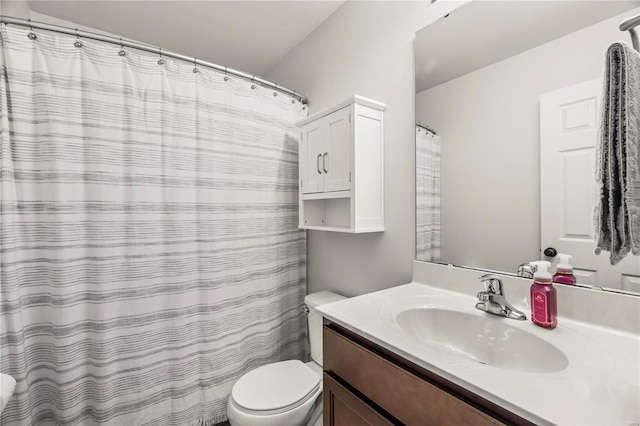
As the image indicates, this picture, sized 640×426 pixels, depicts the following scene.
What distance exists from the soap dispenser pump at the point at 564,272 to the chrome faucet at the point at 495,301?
171mm

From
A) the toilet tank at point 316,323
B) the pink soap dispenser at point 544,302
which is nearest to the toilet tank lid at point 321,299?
the toilet tank at point 316,323

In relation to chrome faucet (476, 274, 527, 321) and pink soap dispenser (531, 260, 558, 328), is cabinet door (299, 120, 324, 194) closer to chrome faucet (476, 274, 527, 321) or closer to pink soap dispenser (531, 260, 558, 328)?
chrome faucet (476, 274, 527, 321)

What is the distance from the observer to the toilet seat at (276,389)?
1245mm

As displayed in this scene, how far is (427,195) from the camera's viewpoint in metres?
1.33

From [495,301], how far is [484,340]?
0.13 m

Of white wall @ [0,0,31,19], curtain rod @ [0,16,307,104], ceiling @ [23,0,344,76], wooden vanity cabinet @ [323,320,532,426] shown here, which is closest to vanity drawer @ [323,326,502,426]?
wooden vanity cabinet @ [323,320,532,426]

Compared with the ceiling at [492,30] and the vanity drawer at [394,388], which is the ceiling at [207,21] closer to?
the ceiling at [492,30]

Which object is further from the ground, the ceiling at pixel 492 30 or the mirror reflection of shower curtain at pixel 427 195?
the ceiling at pixel 492 30

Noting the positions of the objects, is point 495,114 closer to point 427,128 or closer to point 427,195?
point 427,128

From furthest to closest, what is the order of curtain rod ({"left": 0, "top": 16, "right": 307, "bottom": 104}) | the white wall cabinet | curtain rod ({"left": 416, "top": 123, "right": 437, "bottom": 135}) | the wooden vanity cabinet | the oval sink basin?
the white wall cabinet
curtain rod ({"left": 416, "top": 123, "right": 437, "bottom": 135})
curtain rod ({"left": 0, "top": 16, "right": 307, "bottom": 104})
the oval sink basin
the wooden vanity cabinet

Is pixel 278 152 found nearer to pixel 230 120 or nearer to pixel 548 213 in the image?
pixel 230 120

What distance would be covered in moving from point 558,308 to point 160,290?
65.7 inches

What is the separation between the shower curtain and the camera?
121cm

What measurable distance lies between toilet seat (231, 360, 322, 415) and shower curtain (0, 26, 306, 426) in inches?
12.3
